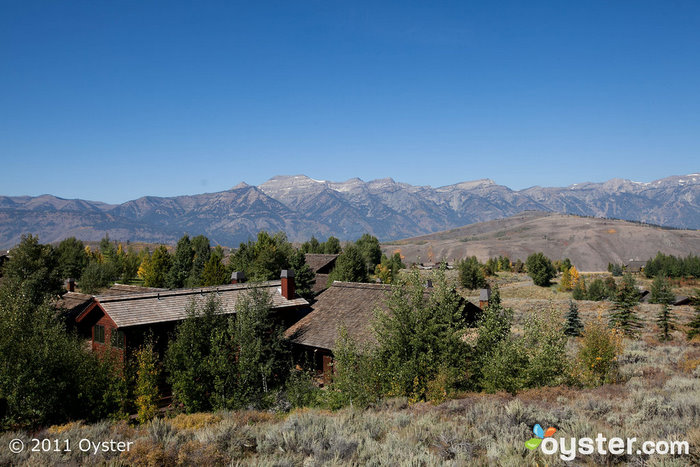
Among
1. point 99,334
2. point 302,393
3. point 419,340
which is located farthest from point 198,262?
point 419,340

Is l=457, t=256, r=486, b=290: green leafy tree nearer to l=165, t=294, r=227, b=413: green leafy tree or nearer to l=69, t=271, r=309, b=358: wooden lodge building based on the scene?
l=69, t=271, r=309, b=358: wooden lodge building

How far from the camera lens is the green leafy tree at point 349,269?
2410 inches

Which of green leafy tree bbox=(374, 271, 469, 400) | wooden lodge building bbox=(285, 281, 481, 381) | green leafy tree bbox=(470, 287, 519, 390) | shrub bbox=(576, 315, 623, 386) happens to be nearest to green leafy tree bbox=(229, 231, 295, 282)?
wooden lodge building bbox=(285, 281, 481, 381)

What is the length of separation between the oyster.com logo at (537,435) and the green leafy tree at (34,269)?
44.3m

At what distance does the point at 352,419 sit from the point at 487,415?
3.84 m

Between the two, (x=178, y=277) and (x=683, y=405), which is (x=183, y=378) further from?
(x=178, y=277)

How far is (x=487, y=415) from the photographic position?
1164cm

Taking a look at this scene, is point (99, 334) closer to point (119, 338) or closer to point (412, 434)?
point (119, 338)

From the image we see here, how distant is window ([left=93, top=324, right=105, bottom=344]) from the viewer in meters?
28.4

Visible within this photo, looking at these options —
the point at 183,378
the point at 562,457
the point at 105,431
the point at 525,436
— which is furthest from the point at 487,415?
the point at 183,378

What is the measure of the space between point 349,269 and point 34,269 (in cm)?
3727

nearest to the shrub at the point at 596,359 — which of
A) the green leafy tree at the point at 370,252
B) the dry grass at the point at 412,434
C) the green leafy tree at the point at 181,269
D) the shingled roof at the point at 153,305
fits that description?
the dry grass at the point at 412,434

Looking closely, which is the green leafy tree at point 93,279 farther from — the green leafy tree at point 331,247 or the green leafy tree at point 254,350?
the green leafy tree at point 331,247

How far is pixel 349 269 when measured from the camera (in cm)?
6225
